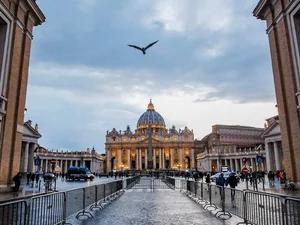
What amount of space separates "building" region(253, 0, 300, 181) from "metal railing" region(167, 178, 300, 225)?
6528 mm

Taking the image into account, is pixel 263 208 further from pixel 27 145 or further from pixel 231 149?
pixel 231 149

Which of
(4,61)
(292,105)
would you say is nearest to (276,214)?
(292,105)

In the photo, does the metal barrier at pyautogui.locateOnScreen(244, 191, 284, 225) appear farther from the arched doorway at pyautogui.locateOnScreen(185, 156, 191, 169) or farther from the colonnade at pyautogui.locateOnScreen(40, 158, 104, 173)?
the arched doorway at pyautogui.locateOnScreen(185, 156, 191, 169)

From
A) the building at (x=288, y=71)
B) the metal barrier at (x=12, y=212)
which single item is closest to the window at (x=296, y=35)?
the building at (x=288, y=71)

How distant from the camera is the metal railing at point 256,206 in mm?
5977

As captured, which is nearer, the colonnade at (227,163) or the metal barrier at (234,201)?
the metal barrier at (234,201)

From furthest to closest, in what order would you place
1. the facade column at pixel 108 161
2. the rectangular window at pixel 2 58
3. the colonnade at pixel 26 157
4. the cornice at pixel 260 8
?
the facade column at pixel 108 161 → the colonnade at pixel 26 157 → the cornice at pixel 260 8 → the rectangular window at pixel 2 58

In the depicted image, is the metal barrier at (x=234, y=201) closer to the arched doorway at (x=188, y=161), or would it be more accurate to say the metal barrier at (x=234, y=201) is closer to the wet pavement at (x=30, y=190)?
the wet pavement at (x=30, y=190)

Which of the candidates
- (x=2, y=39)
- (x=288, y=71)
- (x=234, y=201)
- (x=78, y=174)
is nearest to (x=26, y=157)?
(x=78, y=174)

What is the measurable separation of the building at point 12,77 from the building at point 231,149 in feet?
204

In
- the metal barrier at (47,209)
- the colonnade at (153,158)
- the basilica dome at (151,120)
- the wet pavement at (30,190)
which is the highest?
the basilica dome at (151,120)

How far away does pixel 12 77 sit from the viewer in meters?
16.9

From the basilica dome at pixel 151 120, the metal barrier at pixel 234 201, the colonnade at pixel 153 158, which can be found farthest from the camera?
the basilica dome at pixel 151 120

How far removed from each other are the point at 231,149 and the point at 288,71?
3435 inches
